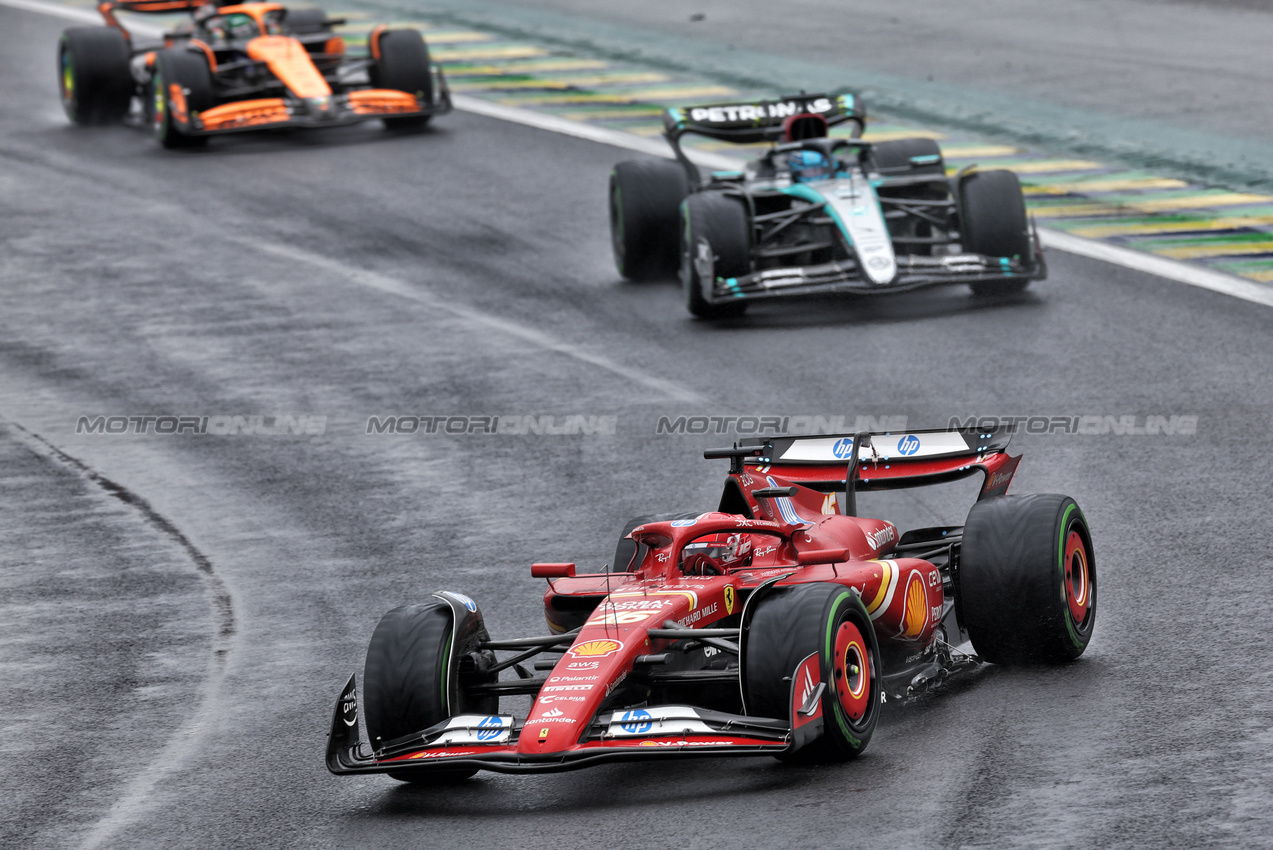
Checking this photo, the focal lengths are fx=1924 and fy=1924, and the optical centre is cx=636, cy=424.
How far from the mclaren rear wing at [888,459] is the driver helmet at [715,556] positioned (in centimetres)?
102

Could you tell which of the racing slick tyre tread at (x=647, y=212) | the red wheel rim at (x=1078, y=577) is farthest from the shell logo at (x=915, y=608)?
the racing slick tyre tread at (x=647, y=212)

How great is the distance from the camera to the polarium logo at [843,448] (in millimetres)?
9492

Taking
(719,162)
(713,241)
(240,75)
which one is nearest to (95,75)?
(240,75)

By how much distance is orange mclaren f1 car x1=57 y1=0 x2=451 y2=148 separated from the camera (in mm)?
21734

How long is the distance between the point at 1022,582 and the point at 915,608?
0.47 metres

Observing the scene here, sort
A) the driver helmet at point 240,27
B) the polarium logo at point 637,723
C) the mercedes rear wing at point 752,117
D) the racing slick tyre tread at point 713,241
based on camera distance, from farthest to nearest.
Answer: the driver helmet at point 240,27 < the mercedes rear wing at point 752,117 < the racing slick tyre tread at point 713,241 < the polarium logo at point 637,723

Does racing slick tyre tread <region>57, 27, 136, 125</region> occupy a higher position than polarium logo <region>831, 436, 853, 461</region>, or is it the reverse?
polarium logo <region>831, 436, 853, 461</region>

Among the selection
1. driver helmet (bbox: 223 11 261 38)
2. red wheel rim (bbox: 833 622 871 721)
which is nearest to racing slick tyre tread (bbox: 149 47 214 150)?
driver helmet (bbox: 223 11 261 38)

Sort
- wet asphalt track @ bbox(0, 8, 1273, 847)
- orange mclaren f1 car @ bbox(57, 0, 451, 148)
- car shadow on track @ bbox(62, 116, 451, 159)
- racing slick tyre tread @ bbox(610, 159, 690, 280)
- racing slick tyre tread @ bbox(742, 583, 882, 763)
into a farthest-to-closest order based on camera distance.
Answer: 1. car shadow on track @ bbox(62, 116, 451, 159)
2. orange mclaren f1 car @ bbox(57, 0, 451, 148)
3. racing slick tyre tread @ bbox(610, 159, 690, 280)
4. wet asphalt track @ bbox(0, 8, 1273, 847)
5. racing slick tyre tread @ bbox(742, 583, 882, 763)

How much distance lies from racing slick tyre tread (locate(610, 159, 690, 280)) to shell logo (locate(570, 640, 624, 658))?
980 centimetres

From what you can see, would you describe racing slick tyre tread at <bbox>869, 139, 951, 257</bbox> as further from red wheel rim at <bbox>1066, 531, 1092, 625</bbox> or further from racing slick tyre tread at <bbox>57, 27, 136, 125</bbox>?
racing slick tyre tread at <bbox>57, 27, 136, 125</bbox>

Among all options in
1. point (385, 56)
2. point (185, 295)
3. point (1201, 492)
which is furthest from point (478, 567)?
point (385, 56)

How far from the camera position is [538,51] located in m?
28.0

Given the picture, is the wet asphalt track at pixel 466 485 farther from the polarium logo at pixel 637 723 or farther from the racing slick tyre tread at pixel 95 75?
the racing slick tyre tread at pixel 95 75
